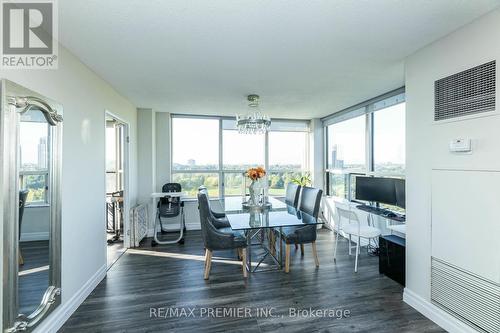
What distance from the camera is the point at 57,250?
6.68ft

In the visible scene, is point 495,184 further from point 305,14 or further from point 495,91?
point 305,14

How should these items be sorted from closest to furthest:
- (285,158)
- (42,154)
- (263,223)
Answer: (42,154) < (263,223) < (285,158)

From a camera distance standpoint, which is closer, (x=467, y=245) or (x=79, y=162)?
(x=467, y=245)

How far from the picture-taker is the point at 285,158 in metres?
5.78

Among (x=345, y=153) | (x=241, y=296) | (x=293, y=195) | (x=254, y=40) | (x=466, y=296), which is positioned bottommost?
(x=241, y=296)

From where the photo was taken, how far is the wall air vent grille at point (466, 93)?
1739mm

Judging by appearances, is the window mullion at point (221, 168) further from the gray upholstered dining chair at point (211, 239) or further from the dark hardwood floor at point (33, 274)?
the dark hardwood floor at point (33, 274)

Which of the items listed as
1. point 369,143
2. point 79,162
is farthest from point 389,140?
point 79,162

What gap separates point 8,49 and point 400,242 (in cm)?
395

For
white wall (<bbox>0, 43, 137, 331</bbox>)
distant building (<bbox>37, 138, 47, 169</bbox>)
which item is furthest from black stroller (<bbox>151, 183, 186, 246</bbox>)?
distant building (<bbox>37, 138, 47, 169</bbox>)

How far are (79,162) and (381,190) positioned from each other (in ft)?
12.9

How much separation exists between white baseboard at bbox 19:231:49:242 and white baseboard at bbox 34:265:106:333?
67cm

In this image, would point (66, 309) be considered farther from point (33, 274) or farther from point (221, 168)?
point (221, 168)

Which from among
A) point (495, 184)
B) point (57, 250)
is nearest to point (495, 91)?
point (495, 184)
